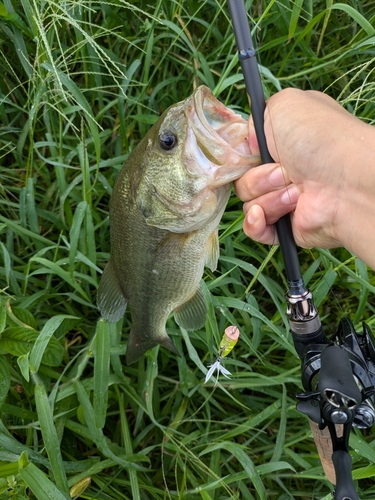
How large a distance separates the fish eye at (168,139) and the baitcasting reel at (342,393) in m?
0.75

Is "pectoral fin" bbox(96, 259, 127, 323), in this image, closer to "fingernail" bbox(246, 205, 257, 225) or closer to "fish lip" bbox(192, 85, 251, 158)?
"fingernail" bbox(246, 205, 257, 225)

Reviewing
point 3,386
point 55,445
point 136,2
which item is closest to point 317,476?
point 55,445

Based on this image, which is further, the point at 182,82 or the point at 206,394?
the point at 182,82

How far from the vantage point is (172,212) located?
1524 millimetres

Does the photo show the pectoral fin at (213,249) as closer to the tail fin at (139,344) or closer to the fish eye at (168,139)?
the fish eye at (168,139)

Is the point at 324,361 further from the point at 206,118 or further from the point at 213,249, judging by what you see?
the point at 206,118

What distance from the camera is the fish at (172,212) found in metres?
1.41

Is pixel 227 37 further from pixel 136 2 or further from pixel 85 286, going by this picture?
pixel 85 286

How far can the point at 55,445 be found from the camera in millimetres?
1836

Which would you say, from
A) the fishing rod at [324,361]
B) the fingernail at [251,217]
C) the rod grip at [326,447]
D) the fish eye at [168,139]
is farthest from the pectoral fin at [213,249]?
the rod grip at [326,447]

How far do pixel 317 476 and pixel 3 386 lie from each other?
4.66 feet

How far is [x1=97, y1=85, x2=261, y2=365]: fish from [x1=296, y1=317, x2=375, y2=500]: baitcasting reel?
529 millimetres

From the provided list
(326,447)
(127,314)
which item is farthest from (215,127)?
(127,314)

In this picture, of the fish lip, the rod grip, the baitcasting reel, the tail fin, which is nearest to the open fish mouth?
the fish lip
